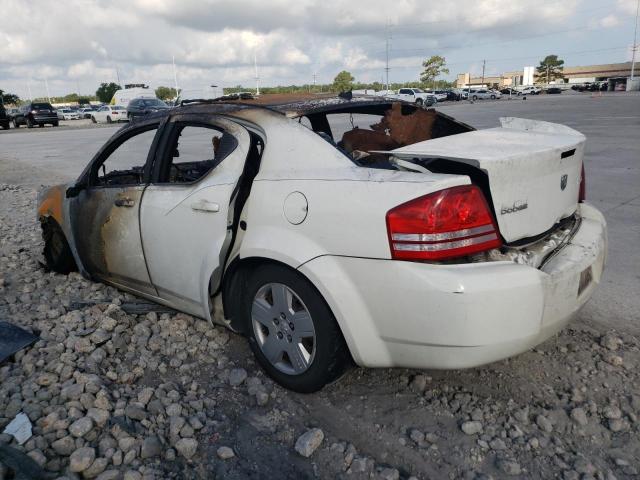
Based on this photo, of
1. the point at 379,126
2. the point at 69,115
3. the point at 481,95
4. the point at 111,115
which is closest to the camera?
the point at 379,126

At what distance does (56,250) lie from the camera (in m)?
4.65

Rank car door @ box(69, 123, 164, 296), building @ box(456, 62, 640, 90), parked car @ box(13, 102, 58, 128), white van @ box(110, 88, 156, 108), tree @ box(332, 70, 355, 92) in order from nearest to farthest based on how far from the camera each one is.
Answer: car door @ box(69, 123, 164, 296)
parked car @ box(13, 102, 58, 128)
white van @ box(110, 88, 156, 108)
tree @ box(332, 70, 355, 92)
building @ box(456, 62, 640, 90)

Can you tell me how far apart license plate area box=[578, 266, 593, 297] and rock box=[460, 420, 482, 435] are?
0.79 m

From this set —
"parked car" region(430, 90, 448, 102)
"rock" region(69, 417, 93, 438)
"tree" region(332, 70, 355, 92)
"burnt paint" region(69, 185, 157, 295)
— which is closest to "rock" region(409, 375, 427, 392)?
"rock" region(69, 417, 93, 438)

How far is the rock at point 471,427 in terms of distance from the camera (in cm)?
245

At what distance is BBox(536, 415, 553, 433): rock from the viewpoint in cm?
245

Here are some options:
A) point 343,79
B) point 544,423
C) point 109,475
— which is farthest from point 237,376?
point 343,79

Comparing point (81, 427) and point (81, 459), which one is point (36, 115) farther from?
point (81, 459)

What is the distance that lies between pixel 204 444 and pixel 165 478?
0.26 metres

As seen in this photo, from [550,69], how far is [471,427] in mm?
118009

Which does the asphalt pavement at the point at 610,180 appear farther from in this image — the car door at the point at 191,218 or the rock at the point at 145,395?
the rock at the point at 145,395

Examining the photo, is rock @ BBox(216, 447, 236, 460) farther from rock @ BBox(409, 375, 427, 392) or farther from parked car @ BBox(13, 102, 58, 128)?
parked car @ BBox(13, 102, 58, 128)

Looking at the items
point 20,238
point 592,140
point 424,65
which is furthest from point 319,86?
point 20,238

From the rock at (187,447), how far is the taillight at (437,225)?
126cm
